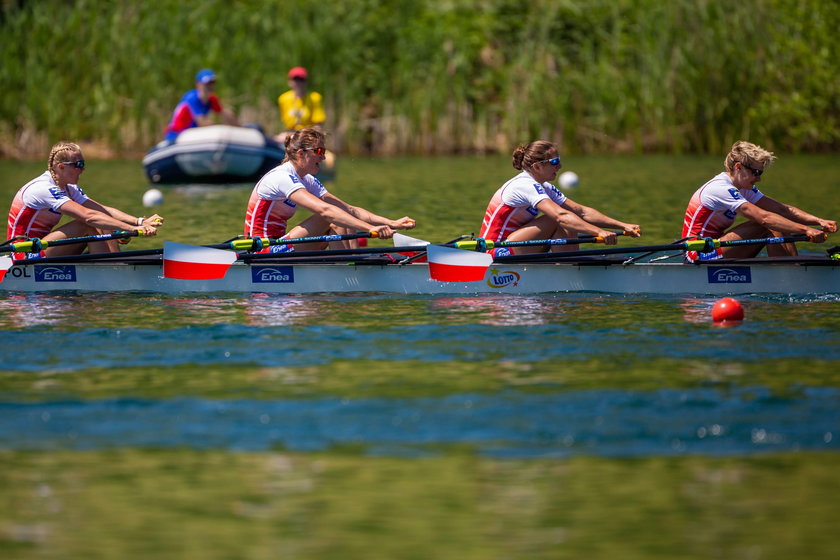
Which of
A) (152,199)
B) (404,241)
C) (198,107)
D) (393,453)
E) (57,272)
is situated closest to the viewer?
(393,453)

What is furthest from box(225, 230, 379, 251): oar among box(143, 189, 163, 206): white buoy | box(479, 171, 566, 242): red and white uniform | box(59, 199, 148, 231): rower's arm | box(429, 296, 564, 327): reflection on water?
box(143, 189, 163, 206): white buoy

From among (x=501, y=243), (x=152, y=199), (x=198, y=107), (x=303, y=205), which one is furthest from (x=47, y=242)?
(x=198, y=107)

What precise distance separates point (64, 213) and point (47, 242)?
30 cm

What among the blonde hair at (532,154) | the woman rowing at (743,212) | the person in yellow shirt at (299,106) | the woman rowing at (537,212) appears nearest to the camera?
the woman rowing at (743,212)

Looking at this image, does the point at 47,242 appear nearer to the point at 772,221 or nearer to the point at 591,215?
the point at 591,215

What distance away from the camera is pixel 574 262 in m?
10.7

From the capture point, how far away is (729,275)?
34.7 ft

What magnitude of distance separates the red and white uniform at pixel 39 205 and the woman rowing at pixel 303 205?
1.54 meters

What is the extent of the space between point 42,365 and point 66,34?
69.2 ft

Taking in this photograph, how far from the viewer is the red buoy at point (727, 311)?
9.35 meters

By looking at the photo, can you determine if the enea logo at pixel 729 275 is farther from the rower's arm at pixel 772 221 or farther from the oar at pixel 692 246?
the rower's arm at pixel 772 221

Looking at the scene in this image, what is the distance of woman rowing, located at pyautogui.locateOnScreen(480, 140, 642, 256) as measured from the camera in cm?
1048

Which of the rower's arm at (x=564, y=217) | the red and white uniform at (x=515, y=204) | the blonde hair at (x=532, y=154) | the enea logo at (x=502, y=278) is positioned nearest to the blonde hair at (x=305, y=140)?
the red and white uniform at (x=515, y=204)

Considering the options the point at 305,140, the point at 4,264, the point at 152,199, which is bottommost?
the point at 4,264
